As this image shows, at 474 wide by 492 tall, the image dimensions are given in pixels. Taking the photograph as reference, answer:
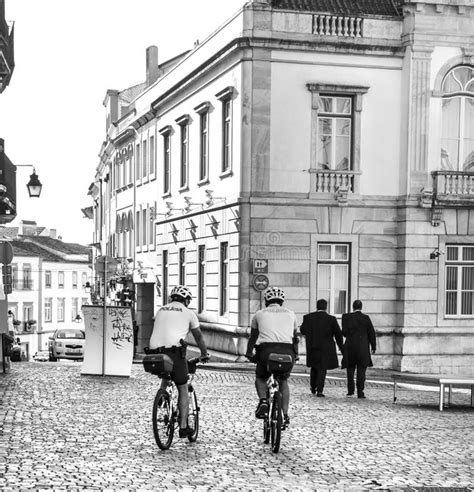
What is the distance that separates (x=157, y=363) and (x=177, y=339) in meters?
0.42

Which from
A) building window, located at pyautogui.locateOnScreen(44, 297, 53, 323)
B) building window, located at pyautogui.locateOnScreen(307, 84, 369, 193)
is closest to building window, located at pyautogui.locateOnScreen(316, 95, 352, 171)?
building window, located at pyautogui.locateOnScreen(307, 84, 369, 193)

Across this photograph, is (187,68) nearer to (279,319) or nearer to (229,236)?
(229,236)

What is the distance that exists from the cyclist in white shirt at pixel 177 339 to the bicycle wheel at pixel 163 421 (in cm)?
19

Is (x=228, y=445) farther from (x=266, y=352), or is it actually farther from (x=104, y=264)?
(x=104, y=264)

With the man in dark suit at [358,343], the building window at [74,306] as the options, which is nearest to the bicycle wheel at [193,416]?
the man in dark suit at [358,343]

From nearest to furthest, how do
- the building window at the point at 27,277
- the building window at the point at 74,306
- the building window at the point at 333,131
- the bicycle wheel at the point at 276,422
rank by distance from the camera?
the bicycle wheel at the point at 276,422
the building window at the point at 333,131
the building window at the point at 27,277
the building window at the point at 74,306

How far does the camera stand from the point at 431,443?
1268cm

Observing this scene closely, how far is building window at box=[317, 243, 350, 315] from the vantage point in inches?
1136

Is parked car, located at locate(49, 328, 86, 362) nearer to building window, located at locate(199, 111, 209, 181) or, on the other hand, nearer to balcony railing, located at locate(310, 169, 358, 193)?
building window, located at locate(199, 111, 209, 181)

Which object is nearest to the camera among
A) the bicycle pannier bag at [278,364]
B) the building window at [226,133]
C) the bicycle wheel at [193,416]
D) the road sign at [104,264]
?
the bicycle pannier bag at [278,364]

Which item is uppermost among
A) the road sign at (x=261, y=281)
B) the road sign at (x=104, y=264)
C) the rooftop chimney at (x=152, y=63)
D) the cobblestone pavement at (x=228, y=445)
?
the rooftop chimney at (x=152, y=63)

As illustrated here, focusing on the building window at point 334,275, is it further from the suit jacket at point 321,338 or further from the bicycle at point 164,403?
the bicycle at point 164,403

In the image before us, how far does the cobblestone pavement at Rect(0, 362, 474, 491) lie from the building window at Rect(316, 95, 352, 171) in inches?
438

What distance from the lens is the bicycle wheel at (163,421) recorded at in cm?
1116
